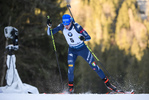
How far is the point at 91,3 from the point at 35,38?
383ft

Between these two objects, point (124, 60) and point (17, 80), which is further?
point (124, 60)

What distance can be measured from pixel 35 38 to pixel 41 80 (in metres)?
2.96

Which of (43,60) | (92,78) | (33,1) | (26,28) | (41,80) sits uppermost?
(33,1)

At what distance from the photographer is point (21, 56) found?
11375mm

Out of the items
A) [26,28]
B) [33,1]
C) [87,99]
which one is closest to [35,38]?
[26,28]

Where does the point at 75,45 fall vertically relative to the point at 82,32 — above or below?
below

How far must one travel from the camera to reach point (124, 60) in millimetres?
43750

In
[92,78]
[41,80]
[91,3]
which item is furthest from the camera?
[91,3]

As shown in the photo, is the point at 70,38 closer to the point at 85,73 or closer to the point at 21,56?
the point at 21,56

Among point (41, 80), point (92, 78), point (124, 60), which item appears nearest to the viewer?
point (41, 80)

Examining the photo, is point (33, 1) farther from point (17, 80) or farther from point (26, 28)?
point (17, 80)

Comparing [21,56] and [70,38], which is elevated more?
[70,38]

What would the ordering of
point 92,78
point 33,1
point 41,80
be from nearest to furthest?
1. point 33,1
2. point 41,80
3. point 92,78

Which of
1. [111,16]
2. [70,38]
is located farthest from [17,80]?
[111,16]
